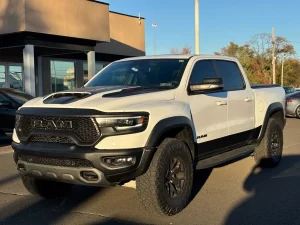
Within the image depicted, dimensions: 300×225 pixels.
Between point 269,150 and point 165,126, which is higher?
point 165,126

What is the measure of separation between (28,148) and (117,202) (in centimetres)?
150

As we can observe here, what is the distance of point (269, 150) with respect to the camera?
704 cm

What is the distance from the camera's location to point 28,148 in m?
4.43

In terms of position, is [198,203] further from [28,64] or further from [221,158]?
[28,64]

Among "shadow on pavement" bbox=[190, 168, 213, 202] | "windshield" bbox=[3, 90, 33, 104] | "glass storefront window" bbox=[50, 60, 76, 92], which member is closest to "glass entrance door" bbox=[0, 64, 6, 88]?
"glass storefront window" bbox=[50, 60, 76, 92]

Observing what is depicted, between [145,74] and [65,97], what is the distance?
4.52 ft

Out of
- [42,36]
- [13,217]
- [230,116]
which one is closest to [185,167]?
[230,116]

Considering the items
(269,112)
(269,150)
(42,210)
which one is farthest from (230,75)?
(42,210)

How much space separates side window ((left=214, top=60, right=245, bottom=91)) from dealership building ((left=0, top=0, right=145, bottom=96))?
35.2ft

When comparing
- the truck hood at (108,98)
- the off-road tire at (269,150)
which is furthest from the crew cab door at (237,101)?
the truck hood at (108,98)

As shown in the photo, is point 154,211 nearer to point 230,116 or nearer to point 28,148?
point 28,148

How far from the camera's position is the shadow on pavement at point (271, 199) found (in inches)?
180

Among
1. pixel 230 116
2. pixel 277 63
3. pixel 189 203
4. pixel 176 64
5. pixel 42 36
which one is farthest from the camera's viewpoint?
pixel 277 63

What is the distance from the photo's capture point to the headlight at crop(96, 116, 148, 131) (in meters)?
4.09
